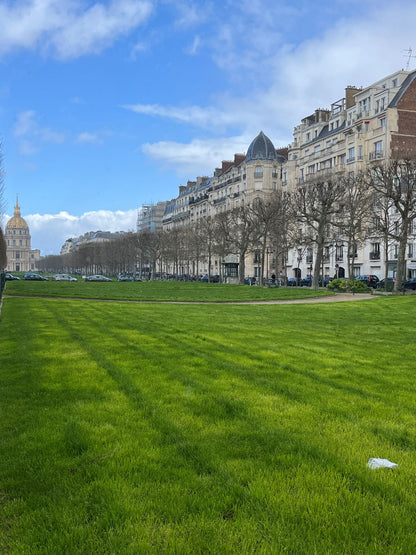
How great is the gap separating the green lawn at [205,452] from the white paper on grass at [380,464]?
10cm

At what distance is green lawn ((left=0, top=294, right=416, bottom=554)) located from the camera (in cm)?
302

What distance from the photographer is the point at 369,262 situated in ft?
195

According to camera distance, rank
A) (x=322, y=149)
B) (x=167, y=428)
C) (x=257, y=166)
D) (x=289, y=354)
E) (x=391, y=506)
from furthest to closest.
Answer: (x=257, y=166) → (x=322, y=149) → (x=289, y=354) → (x=167, y=428) → (x=391, y=506)

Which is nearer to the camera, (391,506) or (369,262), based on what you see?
(391,506)

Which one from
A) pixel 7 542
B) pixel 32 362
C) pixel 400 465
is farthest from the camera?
pixel 32 362

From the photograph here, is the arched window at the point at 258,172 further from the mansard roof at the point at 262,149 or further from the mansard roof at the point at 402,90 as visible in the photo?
the mansard roof at the point at 402,90

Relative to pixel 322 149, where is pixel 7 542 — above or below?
below

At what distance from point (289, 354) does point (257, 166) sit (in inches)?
3306

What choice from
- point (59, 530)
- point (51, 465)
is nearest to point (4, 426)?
point (51, 465)

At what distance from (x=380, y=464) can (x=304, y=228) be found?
A: 7168 cm

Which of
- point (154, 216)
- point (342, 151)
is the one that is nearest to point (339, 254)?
point (342, 151)

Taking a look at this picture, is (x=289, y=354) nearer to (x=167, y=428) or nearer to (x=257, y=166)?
(x=167, y=428)

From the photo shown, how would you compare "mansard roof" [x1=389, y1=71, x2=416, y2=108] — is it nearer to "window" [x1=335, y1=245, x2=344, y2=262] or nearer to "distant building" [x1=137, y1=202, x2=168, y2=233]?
"window" [x1=335, y1=245, x2=344, y2=262]

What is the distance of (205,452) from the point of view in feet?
13.7
